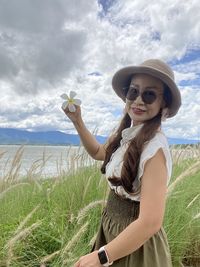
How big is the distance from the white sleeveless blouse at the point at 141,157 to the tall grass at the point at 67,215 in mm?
1071

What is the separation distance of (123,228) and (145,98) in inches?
23.0

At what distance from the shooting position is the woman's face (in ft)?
6.31

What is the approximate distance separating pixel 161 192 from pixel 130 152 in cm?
24

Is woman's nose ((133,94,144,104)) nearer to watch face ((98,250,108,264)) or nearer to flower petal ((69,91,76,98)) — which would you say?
flower petal ((69,91,76,98))

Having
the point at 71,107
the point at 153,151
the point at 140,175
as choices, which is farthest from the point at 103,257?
the point at 71,107

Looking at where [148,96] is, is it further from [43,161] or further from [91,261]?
[43,161]

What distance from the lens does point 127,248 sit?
164 centimetres

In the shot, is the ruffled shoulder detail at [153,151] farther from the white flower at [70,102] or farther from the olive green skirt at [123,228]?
the white flower at [70,102]

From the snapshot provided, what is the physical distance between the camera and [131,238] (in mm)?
1627

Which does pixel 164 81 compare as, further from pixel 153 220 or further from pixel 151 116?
pixel 153 220

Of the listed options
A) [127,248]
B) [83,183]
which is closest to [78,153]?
[83,183]

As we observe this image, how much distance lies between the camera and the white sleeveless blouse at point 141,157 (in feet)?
5.65

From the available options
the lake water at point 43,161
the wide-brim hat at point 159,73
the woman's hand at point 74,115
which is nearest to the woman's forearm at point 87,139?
the woman's hand at point 74,115

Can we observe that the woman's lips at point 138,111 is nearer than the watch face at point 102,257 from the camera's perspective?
No
